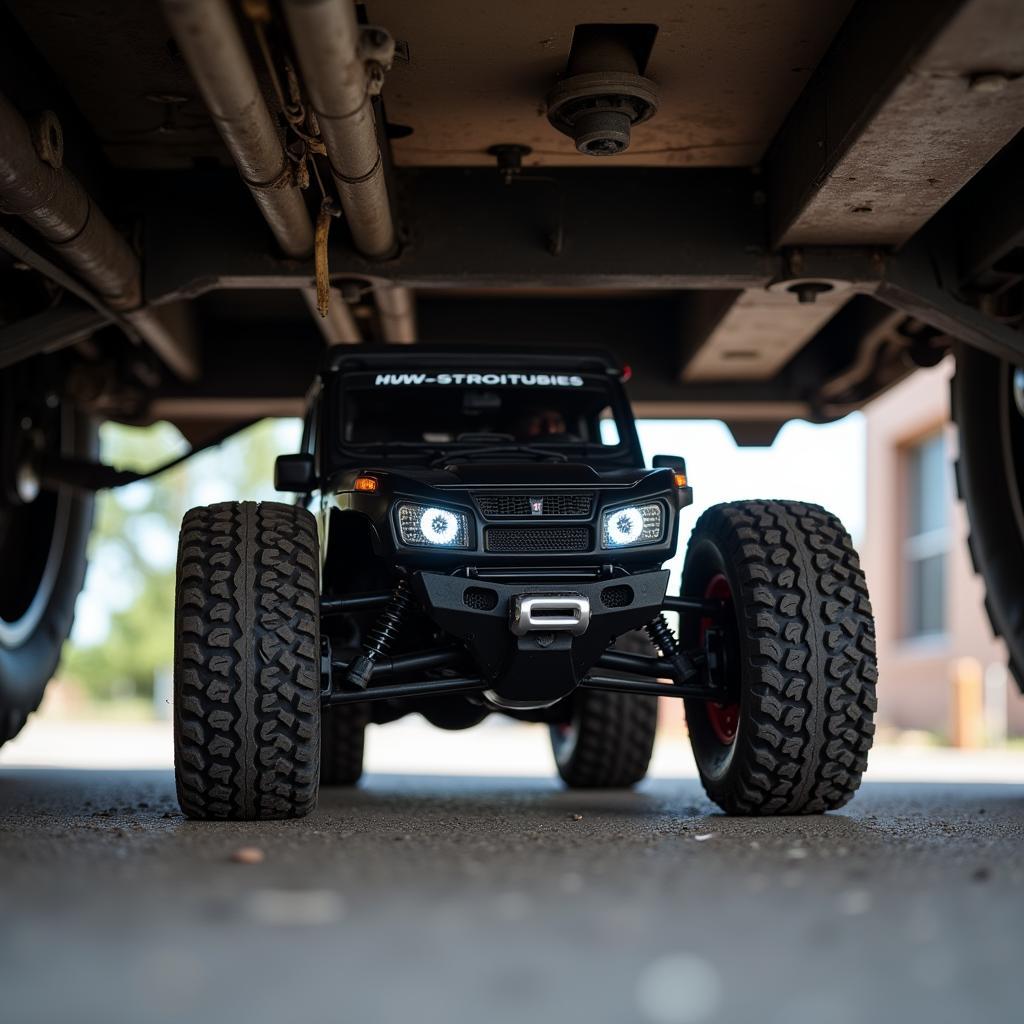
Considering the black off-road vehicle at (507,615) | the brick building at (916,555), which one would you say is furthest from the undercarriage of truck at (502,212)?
the brick building at (916,555)

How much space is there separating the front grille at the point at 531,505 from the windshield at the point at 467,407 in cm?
119

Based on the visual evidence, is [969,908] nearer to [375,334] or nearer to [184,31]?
[184,31]

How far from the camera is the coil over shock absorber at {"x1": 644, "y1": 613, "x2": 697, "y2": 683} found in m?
6.94

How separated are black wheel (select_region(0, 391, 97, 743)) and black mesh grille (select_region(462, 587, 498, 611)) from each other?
477 centimetres

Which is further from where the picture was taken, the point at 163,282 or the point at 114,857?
the point at 163,282

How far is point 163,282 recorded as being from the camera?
27.5 feet

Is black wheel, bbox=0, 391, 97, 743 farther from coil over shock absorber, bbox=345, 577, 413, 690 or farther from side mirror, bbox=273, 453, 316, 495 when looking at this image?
coil over shock absorber, bbox=345, 577, 413, 690

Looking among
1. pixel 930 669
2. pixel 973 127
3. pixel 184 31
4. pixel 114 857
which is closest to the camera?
pixel 114 857

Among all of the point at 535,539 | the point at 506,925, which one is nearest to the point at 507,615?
the point at 535,539

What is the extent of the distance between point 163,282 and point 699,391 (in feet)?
15.1

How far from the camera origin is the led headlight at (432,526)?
251 inches

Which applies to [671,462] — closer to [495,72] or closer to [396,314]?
[495,72]

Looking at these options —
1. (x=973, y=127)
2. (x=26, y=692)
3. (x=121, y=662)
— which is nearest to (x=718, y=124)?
(x=973, y=127)

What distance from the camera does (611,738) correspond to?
9641mm
